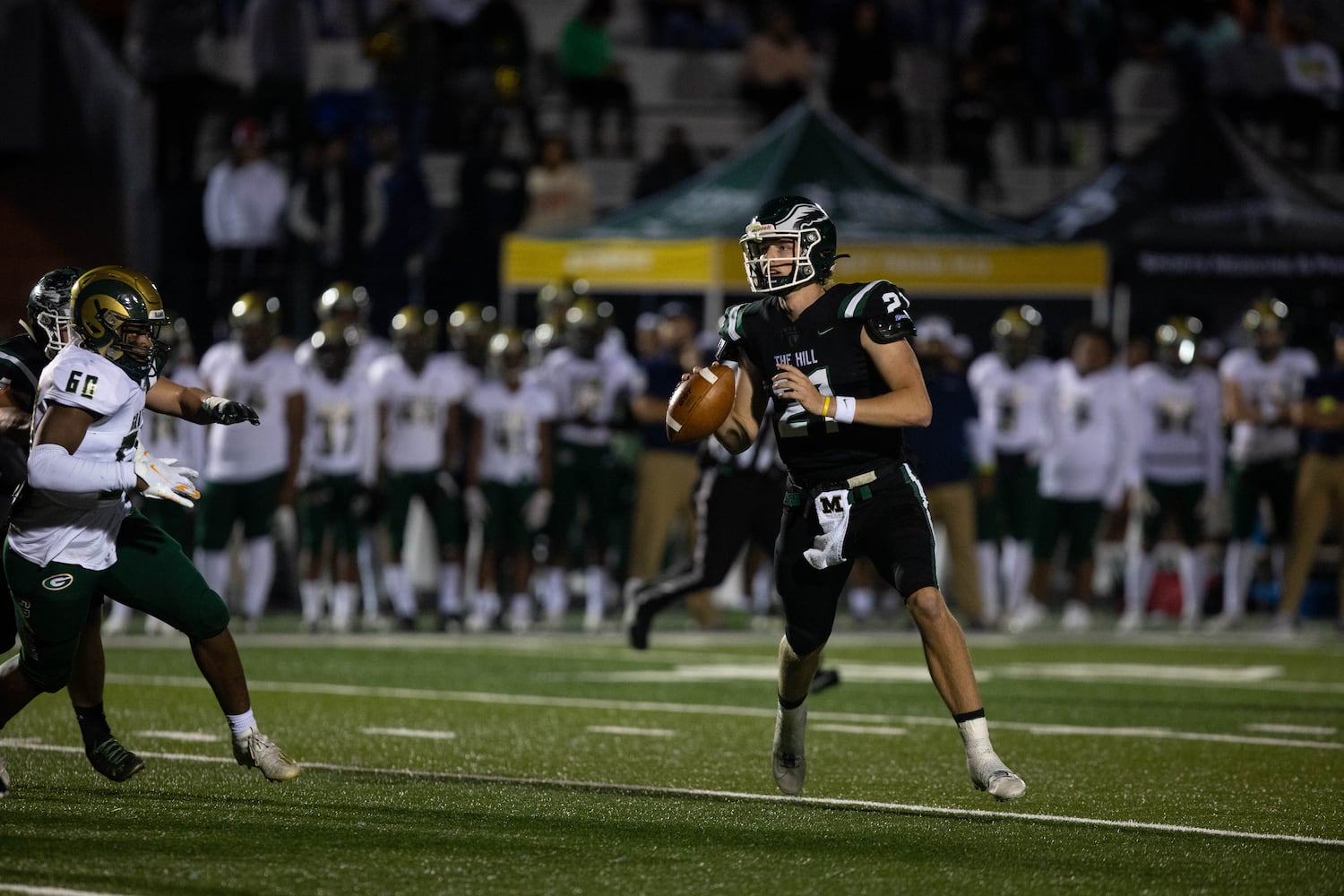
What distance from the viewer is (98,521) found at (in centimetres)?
633

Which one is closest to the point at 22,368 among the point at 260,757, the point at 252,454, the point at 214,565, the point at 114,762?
the point at 114,762

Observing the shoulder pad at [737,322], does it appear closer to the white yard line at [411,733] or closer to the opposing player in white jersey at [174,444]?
the white yard line at [411,733]

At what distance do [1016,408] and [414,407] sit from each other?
4048 millimetres

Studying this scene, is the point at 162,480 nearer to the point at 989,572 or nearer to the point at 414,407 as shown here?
the point at 414,407

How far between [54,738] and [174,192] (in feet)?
31.4

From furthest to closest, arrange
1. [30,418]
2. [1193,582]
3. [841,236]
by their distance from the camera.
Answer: [841,236], [1193,582], [30,418]

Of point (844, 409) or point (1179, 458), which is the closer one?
point (844, 409)

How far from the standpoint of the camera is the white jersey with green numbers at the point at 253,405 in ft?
43.1

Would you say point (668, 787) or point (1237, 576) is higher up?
point (668, 787)

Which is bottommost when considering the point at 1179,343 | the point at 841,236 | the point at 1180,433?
the point at 1180,433

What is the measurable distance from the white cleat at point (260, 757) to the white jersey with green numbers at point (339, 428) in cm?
721

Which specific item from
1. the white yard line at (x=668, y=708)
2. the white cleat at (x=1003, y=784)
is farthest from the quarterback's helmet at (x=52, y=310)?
the white yard line at (x=668, y=708)

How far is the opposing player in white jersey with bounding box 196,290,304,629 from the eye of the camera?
1314 centimetres

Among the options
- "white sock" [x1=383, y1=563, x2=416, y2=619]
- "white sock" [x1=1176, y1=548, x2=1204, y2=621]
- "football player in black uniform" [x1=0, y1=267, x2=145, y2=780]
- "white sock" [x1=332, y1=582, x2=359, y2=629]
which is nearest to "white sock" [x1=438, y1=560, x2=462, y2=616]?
"white sock" [x1=383, y1=563, x2=416, y2=619]
